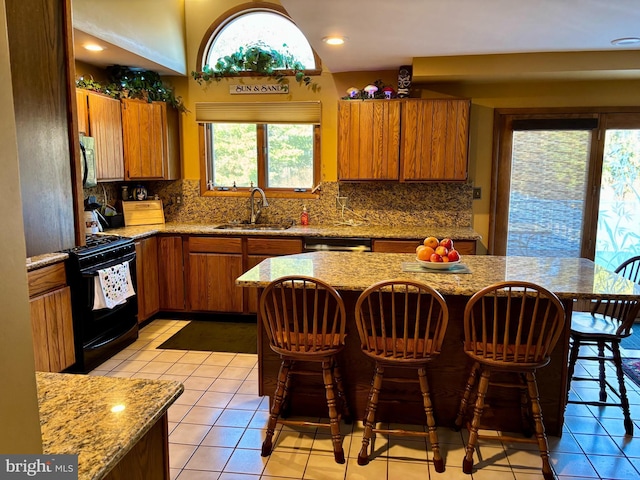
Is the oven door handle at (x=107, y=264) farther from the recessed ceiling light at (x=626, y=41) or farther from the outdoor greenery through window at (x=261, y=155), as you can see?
the recessed ceiling light at (x=626, y=41)

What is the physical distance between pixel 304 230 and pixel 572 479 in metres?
2.88

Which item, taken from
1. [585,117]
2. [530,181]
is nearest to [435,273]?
[530,181]

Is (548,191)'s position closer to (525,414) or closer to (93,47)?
(525,414)

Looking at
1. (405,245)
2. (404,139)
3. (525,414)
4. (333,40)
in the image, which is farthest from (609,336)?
(333,40)

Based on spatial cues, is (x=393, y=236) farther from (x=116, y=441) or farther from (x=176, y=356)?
(x=116, y=441)

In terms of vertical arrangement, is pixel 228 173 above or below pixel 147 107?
below

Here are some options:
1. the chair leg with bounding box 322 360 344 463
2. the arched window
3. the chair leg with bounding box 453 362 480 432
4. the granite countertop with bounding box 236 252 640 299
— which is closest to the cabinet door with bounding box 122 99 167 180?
the arched window

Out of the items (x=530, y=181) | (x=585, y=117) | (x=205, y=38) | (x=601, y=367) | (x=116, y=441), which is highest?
(x=205, y=38)

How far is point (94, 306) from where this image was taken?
3391mm

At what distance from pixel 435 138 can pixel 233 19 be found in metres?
2.46

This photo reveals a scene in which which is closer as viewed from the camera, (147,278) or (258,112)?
(147,278)

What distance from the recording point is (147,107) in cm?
454

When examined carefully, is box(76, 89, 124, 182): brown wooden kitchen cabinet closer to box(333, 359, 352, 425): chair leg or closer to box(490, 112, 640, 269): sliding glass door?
box(333, 359, 352, 425): chair leg

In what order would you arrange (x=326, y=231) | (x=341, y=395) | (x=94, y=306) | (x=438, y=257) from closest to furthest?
(x=341, y=395), (x=438, y=257), (x=94, y=306), (x=326, y=231)
